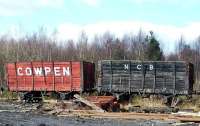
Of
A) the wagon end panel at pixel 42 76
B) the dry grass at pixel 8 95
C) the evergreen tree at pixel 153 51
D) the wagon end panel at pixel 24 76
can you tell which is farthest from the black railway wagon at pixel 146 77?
the evergreen tree at pixel 153 51

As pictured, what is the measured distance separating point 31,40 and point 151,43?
100 ft

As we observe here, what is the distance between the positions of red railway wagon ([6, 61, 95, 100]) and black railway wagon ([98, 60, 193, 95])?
82.0 inches

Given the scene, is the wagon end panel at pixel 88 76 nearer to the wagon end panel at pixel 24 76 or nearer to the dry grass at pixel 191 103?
the wagon end panel at pixel 24 76

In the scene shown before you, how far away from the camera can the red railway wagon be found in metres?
34.0

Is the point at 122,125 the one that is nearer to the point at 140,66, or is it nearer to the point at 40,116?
the point at 40,116

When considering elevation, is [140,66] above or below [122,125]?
above

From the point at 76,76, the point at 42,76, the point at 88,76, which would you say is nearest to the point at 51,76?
the point at 42,76

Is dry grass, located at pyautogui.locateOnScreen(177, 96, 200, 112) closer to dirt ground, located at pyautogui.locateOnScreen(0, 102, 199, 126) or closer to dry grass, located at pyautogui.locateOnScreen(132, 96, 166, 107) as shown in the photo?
dry grass, located at pyautogui.locateOnScreen(132, 96, 166, 107)

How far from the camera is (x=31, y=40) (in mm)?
90375

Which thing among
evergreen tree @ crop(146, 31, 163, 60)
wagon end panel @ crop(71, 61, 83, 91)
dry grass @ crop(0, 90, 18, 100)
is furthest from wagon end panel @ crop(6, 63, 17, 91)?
evergreen tree @ crop(146, 31, 163, 60)

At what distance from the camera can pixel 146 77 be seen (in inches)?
1249

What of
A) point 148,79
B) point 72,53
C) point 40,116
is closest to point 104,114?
point 40,116

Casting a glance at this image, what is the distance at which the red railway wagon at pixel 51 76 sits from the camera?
34.0m

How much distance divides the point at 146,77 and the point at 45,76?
A: 7.84 meters
